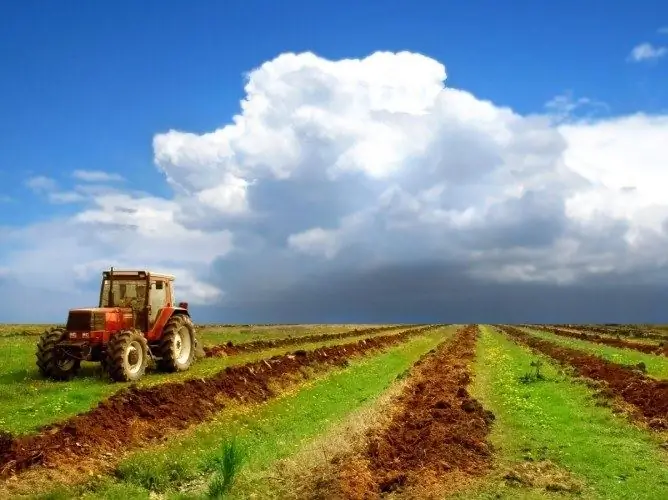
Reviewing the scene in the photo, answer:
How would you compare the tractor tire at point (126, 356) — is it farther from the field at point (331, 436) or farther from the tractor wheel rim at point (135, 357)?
the field at point (331, 436)

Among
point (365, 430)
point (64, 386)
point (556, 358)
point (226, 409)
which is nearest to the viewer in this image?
point (365, 430)

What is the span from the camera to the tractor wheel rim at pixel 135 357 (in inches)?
858

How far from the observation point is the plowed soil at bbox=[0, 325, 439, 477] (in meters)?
12.0

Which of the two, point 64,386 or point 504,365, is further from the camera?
point 504,365

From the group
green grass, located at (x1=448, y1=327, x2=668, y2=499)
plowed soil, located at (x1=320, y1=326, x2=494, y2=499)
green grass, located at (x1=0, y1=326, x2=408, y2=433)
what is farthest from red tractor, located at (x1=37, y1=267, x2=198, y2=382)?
green grass, located at (x1=448, y1=327, x2=668, y2=499)

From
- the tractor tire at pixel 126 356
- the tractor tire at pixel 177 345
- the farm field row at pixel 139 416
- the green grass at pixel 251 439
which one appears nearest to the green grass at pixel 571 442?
the green grass at pixel 251 439

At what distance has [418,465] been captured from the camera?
38.9 feet

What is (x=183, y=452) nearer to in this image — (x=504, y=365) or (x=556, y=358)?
(x=504, y=365)

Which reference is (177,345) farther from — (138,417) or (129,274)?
(138,417)

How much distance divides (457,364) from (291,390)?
1005 cm

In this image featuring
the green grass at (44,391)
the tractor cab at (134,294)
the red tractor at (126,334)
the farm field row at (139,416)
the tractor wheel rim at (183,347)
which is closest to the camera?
the farm field row at (139,416)

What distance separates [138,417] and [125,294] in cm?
947

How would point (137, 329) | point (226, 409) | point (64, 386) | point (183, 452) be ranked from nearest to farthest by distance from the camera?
point (183, 452) < point (226, 409) < point (64, 386) < point (137, 329)

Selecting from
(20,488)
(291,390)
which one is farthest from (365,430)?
(291,390)
